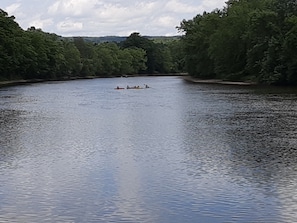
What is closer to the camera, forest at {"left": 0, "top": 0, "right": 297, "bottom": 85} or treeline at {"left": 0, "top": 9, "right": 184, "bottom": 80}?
forest at {"left": 0, "top": 0, "right": 297, "bottom": 85}

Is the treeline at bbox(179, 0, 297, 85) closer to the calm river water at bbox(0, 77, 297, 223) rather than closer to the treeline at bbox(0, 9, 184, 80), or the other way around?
the treeline at bbox(0, 9, 184, 80)

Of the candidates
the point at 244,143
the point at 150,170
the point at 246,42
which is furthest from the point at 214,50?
the point at 150,170

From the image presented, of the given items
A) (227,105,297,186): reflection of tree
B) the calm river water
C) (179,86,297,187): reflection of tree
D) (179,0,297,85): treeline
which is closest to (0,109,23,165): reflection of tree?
the calm river water

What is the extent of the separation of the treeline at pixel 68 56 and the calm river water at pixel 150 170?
62.5m

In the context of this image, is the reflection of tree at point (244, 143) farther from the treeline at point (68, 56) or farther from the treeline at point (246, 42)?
the treeline at point (68, 56)

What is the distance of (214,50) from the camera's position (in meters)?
82.9

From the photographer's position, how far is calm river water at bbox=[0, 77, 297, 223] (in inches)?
467

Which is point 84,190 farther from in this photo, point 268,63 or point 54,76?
point 54,76

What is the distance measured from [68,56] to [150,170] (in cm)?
11202

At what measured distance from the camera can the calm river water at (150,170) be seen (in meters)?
11.9

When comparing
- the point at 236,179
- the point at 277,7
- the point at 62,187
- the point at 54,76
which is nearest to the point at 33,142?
the point at 62,187

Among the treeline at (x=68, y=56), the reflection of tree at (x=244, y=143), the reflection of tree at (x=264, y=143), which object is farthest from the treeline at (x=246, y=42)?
the reflection of tree at (x=264, y=143)

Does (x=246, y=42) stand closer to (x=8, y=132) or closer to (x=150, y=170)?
(x=8, y=132)

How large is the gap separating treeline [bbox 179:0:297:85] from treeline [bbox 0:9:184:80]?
18002 mm
